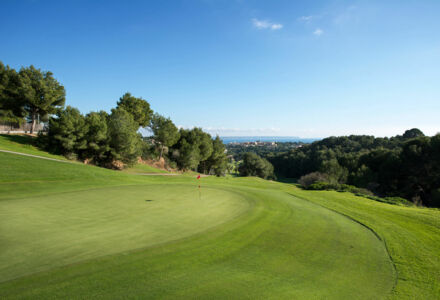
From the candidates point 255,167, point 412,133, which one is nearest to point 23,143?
point 255,167

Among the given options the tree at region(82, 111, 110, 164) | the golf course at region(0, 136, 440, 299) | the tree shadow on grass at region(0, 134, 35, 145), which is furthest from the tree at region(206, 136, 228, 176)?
the golf course at region(0, 136, 440, 299)

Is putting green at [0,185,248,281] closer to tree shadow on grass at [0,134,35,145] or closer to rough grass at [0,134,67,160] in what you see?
rough grass at [0,134,67,160]

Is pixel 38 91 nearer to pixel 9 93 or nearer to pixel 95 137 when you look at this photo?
pixel 9 93

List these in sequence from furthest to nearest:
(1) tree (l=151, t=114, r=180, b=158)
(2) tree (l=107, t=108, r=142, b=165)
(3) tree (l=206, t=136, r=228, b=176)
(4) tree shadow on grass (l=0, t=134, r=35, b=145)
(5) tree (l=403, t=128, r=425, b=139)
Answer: (5) tree (l=403, t=128, r=425, b=139) → (3) tree (l=206, t=136, r=228, b=176) → (1) tree (l=151, t=114, r=180, b=158) → (2) tree (l=107, t=108, r=142, b=165) → (4) tree shadow on grass (l=0, t=134, r=35, b=145)

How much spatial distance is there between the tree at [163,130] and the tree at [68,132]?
17.8 meters

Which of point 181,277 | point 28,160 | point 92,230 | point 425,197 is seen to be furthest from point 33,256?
point 425,197

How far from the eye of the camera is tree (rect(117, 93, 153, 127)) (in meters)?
52.9

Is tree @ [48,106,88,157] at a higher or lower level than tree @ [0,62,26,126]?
lower

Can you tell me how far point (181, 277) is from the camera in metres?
5.20

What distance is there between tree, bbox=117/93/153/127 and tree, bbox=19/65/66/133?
13.2 metres

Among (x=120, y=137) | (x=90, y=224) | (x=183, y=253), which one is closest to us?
(x=183, y=253)

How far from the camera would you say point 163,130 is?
5159cm

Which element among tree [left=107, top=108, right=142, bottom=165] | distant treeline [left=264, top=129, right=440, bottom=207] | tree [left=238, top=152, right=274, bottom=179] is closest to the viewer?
tree [left=107, top=108, right=142, bottom=165]

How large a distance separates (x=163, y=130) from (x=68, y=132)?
20.6m
